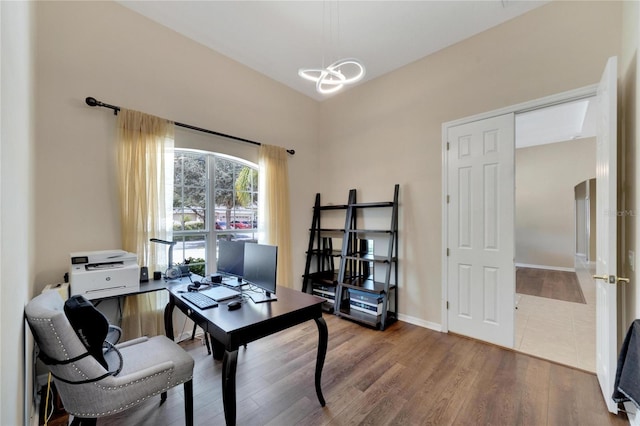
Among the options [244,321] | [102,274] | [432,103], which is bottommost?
[244,321]

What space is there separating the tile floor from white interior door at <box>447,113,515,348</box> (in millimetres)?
367

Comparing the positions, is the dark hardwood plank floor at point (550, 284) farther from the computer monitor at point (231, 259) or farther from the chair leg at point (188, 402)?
the chair leg at point (188, 402)

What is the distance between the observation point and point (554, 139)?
20.4 feet

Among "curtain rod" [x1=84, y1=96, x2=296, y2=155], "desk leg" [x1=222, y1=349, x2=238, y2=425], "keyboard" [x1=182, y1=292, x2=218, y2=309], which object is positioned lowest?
"desk leg" [x1=222, y1=349, x2=238, y2=425]

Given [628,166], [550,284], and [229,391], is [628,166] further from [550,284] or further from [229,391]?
[550,284]

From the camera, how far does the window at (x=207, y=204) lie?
3006 millimetres

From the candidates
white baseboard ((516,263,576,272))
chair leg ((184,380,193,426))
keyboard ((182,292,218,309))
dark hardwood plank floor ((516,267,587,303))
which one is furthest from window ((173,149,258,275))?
white baseboard ((516,263,576,272))

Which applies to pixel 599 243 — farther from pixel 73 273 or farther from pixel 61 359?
pixel 73 273

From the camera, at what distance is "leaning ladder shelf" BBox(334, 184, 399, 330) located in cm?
331

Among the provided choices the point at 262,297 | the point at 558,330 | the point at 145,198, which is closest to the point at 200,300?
the point at 262,297

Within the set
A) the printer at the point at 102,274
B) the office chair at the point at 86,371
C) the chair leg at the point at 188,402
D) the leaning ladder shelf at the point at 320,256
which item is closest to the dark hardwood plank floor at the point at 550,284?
the leaning ladder shelf at the point at 320,256

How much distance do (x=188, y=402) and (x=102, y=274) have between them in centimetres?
124

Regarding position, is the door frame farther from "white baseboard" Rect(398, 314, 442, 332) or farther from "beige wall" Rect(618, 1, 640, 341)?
"beige wall" Rect(618, 1, 640, 341)

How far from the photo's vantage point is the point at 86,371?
4.09ft
